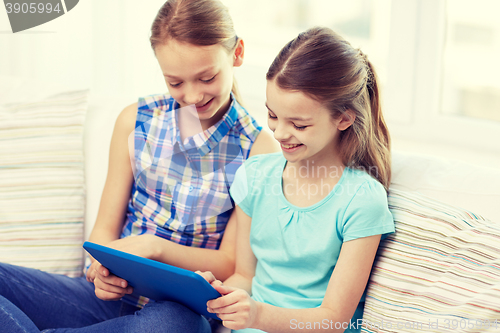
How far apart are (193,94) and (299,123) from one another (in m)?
0.28

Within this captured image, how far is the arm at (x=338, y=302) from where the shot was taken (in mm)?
935

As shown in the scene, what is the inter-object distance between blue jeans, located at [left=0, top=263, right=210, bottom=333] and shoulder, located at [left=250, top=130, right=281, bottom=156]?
17.0 inches

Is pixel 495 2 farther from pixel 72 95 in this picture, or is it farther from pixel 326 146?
pixel 72 95

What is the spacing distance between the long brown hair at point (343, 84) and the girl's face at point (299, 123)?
0.05 ft

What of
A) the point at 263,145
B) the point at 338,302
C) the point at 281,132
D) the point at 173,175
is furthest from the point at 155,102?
the point at 338,302

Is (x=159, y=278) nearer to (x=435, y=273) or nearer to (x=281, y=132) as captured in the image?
(x=281, y=132)

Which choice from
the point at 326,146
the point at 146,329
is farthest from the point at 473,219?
the point at 146,329

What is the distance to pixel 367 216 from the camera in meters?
0.96

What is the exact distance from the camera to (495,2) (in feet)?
5.21

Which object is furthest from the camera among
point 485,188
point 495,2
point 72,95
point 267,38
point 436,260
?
point 267,38

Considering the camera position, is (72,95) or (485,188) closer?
(485,188)

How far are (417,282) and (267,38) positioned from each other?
146cm

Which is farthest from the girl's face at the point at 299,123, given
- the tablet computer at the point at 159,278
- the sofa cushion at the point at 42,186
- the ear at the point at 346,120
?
the sofa cushion at the point at 42,186

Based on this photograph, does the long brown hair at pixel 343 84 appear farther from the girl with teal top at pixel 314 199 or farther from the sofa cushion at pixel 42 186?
the sofa cushion at pixel 42 186
